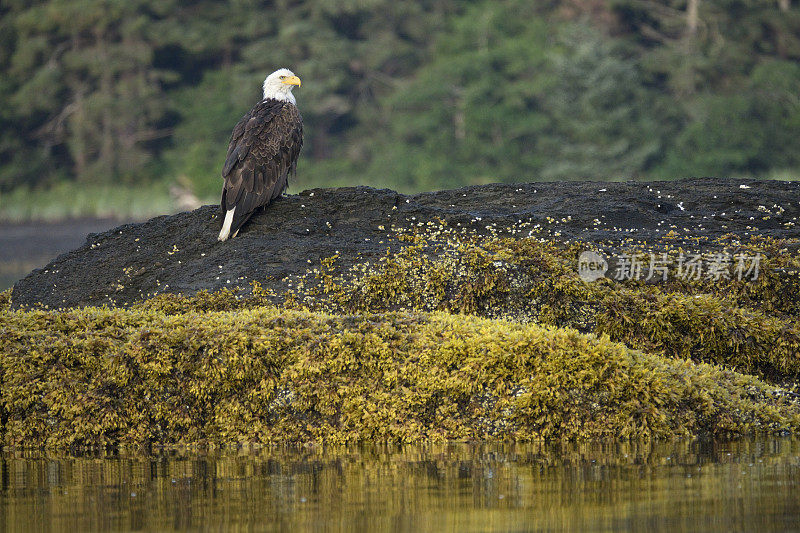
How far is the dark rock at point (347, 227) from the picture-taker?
25.8ft

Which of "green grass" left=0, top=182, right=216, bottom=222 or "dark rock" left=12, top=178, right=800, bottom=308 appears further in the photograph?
"green grass" left=0, top=182, right=216, bottom=222

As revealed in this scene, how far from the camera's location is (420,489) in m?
4.61

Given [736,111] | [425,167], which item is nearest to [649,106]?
[736,111]

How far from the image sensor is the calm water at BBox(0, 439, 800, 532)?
13.3ft

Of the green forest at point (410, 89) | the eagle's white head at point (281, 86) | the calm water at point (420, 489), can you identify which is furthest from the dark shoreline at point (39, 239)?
the calm water at point (420, 489)

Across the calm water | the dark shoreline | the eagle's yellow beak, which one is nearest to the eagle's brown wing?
the eagle's yellow beak

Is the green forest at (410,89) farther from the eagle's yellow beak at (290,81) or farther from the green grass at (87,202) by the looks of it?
the eagle's yellow beak at (290,81)

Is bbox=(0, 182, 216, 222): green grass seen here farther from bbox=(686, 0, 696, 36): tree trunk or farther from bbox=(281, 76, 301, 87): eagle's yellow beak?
bbox=(281, 76, 301, 87): eagle's yellow beak

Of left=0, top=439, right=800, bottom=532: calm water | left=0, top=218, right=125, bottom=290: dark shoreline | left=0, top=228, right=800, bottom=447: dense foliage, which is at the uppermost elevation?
left=0, top=218, right=125, bottom=290: dark shoreline

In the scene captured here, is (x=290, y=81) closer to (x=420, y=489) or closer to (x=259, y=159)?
(x=259, y=159)

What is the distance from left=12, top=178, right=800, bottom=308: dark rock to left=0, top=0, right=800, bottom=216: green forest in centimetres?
2449

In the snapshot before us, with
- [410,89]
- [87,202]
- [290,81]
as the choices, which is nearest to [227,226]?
[290,81]

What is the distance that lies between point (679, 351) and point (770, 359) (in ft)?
1.75

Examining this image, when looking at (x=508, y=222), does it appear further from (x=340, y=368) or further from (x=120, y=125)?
(x=120, y=125)
